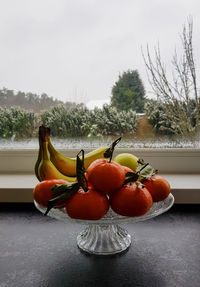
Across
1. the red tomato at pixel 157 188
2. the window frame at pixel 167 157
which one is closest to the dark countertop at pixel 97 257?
the red tomato at pixel 157 188

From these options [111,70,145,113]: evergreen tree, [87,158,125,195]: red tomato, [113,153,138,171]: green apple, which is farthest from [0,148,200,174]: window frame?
[87,158,125,195]: red tomato

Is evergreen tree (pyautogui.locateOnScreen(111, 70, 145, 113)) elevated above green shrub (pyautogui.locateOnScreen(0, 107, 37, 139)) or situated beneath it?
elevated above

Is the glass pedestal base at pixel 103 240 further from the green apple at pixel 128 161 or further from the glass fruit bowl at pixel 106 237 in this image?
the green apple at pixel 128 161

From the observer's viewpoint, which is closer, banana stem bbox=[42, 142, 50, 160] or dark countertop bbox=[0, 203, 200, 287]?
dark countertop bbox=[0, 203, 200, 287]

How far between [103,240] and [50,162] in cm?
23

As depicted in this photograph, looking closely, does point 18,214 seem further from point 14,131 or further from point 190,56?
point 190,56

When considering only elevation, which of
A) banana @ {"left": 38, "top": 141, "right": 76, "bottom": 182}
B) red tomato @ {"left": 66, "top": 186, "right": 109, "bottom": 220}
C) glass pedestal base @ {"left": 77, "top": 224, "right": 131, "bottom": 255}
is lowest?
glass pedestal base @ {"left": 77, "top": 224, "right": 131, "bottom": 255}

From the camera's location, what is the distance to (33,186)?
3.39ft

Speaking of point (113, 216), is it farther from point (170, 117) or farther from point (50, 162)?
point (170, 117)

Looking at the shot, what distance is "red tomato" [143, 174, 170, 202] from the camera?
0.69 meters

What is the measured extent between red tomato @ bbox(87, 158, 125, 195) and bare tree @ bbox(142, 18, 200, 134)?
0.63m

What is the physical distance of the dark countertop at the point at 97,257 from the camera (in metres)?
0.61

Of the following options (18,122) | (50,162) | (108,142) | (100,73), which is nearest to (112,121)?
(108,142)

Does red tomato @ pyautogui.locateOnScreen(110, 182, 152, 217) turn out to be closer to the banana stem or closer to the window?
the banana stem
